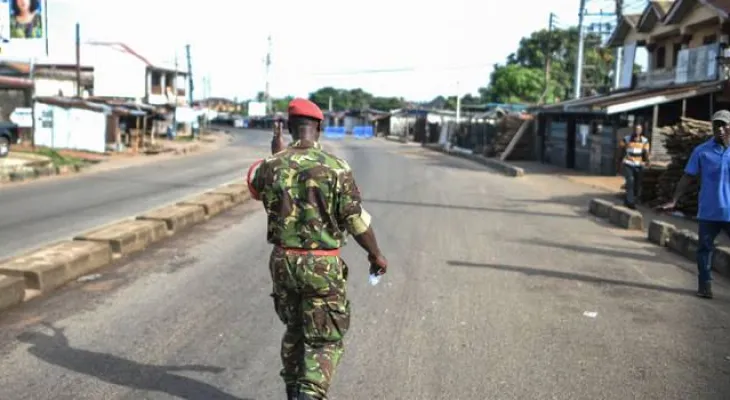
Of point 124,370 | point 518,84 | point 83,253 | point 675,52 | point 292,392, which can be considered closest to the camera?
point 292,392

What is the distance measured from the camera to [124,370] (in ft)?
15.5

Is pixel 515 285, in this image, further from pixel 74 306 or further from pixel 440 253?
pixel 74 306

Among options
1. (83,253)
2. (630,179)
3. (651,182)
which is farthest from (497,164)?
(83,253)

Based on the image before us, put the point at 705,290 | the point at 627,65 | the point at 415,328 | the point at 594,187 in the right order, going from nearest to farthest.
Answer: the point at 415,328, the point at 705,290, the point at 594,187, the point at 627,65

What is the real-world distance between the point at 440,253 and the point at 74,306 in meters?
4.60

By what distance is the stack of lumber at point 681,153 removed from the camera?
13.7 m

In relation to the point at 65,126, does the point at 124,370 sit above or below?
below

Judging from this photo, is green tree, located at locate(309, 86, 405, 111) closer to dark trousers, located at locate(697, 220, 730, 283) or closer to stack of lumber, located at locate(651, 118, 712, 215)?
stack of lumber, located at locate(651, 118, 712, 215)

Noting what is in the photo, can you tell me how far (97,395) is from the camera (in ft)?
14.0

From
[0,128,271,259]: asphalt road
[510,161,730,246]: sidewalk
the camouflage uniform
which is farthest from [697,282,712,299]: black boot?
[0,128,271,259]: asphalt road

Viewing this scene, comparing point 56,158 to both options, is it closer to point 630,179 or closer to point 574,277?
point 630,179

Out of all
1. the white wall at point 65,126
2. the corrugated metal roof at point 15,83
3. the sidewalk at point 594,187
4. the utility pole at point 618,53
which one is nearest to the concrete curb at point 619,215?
the sidewalk at point 594,187

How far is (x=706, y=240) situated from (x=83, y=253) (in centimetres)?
617

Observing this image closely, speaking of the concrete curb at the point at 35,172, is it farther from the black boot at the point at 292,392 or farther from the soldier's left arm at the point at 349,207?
the soldier's left arm at the point at 349,207
